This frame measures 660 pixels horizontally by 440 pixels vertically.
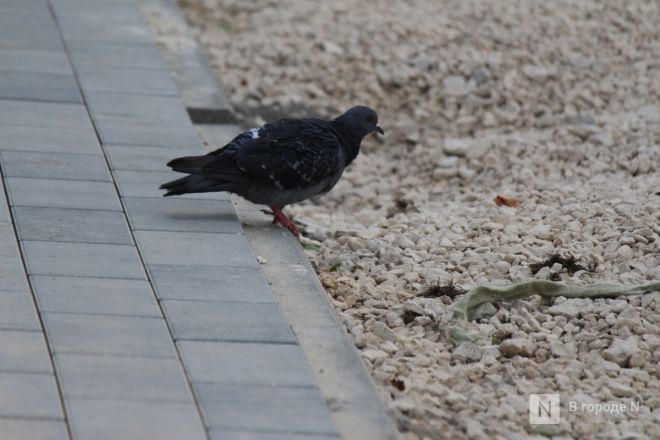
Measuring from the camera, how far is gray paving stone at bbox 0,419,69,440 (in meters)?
3.72

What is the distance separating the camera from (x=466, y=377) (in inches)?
177

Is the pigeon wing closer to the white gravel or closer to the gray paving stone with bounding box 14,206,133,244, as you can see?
the white gravel

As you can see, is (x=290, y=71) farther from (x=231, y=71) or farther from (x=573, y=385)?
(x=573, y=385)

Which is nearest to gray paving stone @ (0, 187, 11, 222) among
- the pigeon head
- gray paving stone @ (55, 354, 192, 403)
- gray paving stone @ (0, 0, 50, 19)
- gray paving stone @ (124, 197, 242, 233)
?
gray paving stone @ (124, 197, 242, 233)

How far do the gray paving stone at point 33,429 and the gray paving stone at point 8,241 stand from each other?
1.46 meters

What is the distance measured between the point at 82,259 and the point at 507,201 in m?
2.62

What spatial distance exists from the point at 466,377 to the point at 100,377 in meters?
1.44

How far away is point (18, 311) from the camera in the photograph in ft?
15.0

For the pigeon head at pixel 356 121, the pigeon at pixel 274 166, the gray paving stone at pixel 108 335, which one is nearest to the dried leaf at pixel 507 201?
the pigeon head at pixel 356 121

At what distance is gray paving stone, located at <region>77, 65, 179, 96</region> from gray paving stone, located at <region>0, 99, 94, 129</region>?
16.3 inches

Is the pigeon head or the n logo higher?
the n logo

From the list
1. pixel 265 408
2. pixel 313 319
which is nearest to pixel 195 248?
pixel 313 319

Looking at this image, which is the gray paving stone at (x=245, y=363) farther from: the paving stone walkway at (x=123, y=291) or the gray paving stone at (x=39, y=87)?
the gray paving stone at (x=39, y=87)

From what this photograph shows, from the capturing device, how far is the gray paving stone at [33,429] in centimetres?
372
